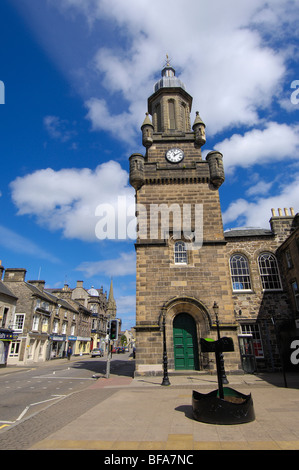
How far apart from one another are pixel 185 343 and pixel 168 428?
1031 cm

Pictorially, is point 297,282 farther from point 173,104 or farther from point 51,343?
point 51,343

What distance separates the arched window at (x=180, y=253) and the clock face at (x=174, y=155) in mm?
6407

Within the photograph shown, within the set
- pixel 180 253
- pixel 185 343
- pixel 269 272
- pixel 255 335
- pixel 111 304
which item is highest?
pixel 111 304

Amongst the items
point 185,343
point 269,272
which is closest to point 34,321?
point 185,343

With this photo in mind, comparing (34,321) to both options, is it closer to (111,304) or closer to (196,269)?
(196,269)

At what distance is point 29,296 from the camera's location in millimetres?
30938

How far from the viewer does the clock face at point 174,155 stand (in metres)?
20.0

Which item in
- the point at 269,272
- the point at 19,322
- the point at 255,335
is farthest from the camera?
the point at 19,322

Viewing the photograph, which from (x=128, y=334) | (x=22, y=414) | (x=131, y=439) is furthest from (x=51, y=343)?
(x=128, y=334)

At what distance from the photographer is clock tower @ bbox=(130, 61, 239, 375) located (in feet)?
51.2

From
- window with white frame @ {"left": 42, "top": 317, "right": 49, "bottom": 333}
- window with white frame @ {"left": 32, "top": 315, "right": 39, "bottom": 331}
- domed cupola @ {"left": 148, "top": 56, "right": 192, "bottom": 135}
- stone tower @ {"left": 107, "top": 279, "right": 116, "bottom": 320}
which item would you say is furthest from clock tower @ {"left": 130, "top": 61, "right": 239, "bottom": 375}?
stone tower @ {"left": 107, "top": 279, "right": 116, "bottom": 320}

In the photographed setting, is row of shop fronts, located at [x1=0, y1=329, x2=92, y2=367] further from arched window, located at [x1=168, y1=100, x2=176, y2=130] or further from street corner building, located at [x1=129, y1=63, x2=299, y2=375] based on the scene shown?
arched window, located at [x1=168, y1=100, x2=176, y2=130]

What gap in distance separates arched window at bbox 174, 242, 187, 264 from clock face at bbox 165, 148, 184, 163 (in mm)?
6407

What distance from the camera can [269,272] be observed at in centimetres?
1934
